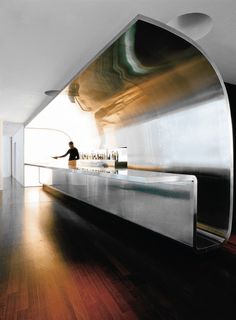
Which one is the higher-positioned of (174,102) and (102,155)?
(174,102)

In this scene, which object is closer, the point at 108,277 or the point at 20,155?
the point at 108,277

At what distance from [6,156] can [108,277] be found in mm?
14651

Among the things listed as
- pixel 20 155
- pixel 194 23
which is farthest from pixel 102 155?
pixel 20 155

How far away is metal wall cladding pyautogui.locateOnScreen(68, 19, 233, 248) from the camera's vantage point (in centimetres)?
239

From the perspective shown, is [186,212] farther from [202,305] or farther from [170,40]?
[170,40]

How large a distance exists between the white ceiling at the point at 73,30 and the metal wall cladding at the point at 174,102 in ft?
0.84

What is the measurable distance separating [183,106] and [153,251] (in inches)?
80.4

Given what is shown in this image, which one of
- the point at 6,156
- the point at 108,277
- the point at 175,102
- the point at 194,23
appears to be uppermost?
the point at 194,23

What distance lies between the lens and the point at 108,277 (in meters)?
1.89

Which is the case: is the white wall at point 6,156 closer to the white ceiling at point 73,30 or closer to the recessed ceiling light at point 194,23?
the white ceiling at point 73,30

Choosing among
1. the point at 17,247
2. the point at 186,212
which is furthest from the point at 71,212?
the point at 186,212

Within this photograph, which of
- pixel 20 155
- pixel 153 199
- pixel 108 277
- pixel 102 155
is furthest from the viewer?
pixel 20 155

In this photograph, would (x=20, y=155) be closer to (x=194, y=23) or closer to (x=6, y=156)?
(x=6, y=156)

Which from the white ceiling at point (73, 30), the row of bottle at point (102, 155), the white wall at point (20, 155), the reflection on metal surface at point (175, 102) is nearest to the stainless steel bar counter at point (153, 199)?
the reflection on metal surface at point (175, 102)
